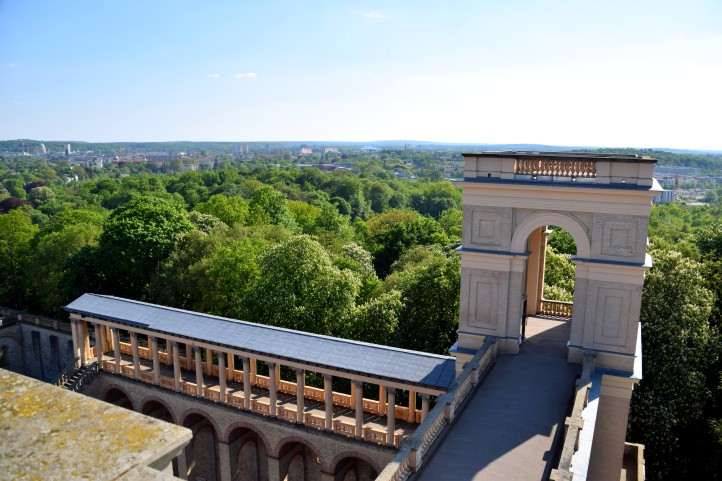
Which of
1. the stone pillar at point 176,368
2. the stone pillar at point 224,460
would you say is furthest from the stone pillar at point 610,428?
the stone pillar at point 176,368

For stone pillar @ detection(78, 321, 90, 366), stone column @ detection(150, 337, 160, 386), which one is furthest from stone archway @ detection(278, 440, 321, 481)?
stone pillar @ detection(78, 321, 90, 366)

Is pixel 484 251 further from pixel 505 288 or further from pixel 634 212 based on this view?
pixel 634 212

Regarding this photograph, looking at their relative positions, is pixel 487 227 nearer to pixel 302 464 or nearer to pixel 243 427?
pixel 302 464

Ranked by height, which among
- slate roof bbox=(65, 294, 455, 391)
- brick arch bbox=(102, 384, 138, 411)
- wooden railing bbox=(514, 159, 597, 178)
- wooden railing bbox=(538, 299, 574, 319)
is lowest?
brick arch bbox=(102, 384, 138, 411)

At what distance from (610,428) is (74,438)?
62.3 feet

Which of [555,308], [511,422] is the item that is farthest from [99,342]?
[511,422]

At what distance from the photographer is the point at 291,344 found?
88.6 feet

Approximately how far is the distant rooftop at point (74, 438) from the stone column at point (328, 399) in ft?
70.9

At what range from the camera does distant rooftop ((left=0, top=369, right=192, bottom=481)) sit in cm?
393

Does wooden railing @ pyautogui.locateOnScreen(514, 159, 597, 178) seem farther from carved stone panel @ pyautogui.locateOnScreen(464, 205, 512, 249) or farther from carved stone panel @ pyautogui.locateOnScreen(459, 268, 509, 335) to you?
carved stone panel @ pyautogui.locateOnScreen(459, 268, 509, 335)

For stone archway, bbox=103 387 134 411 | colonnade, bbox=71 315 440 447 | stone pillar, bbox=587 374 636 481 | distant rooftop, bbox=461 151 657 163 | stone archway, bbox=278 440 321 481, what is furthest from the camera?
stone archway, bbox=103 387 134 411

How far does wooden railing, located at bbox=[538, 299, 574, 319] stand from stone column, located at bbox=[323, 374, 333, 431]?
9.95 metres

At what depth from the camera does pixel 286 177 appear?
5748 inches

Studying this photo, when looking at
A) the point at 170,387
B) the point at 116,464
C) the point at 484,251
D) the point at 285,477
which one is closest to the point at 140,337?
the point at 170,387
